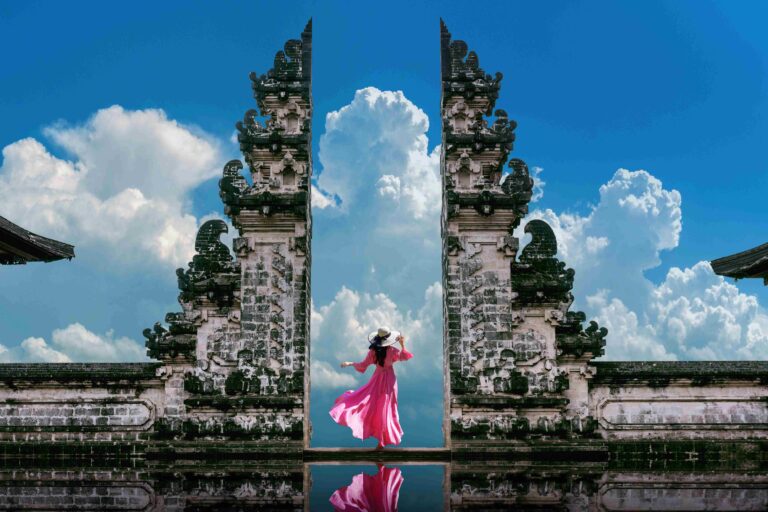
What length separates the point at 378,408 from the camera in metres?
14.2

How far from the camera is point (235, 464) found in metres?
13.7

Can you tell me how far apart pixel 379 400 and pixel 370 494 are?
4.66 m

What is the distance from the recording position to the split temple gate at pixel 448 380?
14930 mm

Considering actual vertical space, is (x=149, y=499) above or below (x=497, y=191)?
below

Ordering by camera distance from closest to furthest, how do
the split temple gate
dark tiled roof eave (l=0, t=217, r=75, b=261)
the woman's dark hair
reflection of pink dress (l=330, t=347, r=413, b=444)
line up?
dark tiled roof eave (l=0, t=217, r=75, b=261) < the woman's dark hair < reflection of pink dress (l=330, t=347, r=413, b=444) < the split temple gate

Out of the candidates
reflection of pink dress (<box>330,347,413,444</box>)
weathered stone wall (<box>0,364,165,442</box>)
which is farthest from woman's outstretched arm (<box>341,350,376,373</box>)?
weathered stone wall (<box>0,364,165,442</box>)

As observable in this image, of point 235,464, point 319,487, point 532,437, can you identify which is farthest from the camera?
point 532,437

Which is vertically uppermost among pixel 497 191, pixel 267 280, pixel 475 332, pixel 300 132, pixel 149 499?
pixel 300 132

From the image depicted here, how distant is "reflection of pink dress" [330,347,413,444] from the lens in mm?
14188

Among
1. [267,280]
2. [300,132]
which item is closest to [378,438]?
[267,280]

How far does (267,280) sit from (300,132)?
3.17 metres

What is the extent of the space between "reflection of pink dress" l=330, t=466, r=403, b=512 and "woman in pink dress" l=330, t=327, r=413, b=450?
214cm

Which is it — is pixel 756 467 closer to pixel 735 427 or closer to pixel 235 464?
pixel 735 427

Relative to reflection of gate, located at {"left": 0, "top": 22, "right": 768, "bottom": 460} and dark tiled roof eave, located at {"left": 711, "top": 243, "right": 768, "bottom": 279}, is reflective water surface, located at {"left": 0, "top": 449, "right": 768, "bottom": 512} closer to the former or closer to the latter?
reflection of gate, located at {"left": 0, "top": 22, "right": 768, "bottom": 460}
